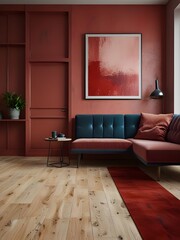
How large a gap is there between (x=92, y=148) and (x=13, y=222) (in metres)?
2.29

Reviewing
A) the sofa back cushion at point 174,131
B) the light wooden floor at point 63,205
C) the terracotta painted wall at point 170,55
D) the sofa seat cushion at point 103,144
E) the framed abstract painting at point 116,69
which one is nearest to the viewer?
the light wooden floor at point 63,205

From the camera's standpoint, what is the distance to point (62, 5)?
4.68m

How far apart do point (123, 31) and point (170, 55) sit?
3.06 feet

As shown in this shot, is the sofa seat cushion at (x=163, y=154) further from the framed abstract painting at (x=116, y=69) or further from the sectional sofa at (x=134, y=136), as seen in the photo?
the framed abstract painting at (x=116, y=69)

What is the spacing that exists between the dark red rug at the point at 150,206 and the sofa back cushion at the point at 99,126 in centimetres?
141

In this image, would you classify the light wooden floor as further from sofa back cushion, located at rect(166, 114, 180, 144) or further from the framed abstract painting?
the framed abstract painting

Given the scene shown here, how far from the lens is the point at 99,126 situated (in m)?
4.45

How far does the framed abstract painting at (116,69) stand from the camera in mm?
4672

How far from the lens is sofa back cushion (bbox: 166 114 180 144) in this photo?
3.45 m

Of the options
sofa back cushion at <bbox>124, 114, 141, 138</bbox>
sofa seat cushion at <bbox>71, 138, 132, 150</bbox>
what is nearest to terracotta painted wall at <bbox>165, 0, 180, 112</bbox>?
sofa back cushion at <bbox>124, 114, 141, 138</bbox>

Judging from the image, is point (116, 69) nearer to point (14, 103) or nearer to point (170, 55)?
point (170, 55)

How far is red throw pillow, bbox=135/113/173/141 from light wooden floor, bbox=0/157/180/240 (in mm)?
685

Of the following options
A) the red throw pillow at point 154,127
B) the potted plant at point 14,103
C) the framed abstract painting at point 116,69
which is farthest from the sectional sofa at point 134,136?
the potted plant at point 14,103

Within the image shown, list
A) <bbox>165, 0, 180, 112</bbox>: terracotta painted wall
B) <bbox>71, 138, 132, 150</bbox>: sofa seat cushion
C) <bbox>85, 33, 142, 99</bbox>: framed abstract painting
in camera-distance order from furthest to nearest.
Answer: <bbox>85, 33, 142, 99</bbox>: framed abstract painting → <bbox>165, 0, 180, 112</bbox>: terracotta painted wall → <bbox>71, 138, 132, 150</bbox>: sofa seat cushion
